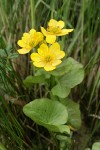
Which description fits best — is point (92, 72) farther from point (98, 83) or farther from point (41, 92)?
point (41, 92)

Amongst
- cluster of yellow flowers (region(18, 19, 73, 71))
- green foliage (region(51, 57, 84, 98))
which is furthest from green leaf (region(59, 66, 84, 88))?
cluster of yellow flowers (region(18, 19, 73, 71))

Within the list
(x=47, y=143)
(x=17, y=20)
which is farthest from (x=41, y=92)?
(x=17, y=20)

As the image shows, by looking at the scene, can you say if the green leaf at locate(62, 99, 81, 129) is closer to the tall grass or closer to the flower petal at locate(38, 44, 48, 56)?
the tall grass

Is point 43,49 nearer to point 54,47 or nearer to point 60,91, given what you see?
point 54,47

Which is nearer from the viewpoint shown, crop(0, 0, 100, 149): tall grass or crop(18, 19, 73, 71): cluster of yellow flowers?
crop(18, 19, 73, 71): cluster of yellow flowers

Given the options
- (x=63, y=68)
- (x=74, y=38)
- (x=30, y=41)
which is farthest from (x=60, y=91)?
(x=74, y=38)

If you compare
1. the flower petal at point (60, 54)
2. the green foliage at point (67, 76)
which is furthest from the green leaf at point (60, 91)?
the flower petal at point (60, 54)

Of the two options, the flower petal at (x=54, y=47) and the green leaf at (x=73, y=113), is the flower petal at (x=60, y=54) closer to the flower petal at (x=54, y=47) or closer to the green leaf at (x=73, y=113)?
the flower petal at (x=54, y=47)
